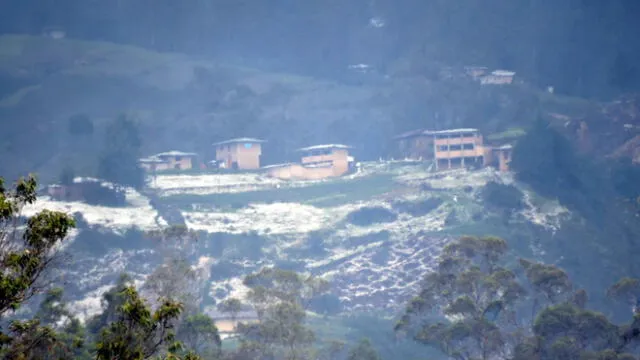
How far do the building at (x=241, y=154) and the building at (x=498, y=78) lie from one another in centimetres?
4622

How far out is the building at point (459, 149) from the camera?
102 m

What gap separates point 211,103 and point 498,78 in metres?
48.4

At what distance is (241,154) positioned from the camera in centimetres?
10444

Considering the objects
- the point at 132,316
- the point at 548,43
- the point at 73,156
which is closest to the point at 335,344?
the point at 132,316

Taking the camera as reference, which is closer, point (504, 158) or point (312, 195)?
point (312, 195)

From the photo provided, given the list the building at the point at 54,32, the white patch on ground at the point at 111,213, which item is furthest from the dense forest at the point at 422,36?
the white patch on ground at the point at 111,213

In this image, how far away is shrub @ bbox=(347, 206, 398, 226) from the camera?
8916cm

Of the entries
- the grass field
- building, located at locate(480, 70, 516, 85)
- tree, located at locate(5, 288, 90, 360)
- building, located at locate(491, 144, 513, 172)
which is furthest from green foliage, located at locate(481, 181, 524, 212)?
tree, located at locate(5, 288, 90, 360)

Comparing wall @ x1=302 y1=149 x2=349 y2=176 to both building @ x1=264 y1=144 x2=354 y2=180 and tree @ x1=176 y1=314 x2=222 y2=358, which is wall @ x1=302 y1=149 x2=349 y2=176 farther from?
tree @ x1=176 y1=314 x2=222 y2=358

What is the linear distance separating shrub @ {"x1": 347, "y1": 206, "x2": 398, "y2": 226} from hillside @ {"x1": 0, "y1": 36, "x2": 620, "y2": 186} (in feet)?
78.6

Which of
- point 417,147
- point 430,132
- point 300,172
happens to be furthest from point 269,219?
point 417,147

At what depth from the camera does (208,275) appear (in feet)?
252

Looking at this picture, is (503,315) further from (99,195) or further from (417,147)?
(417,147)

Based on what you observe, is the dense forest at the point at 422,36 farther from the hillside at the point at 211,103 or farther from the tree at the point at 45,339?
the tree at the point at 45,339
